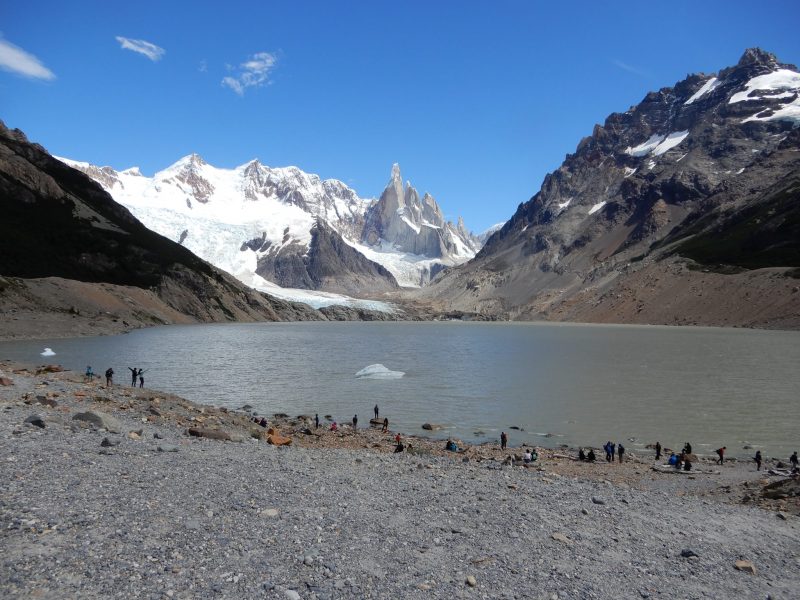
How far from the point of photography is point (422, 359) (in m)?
85.6

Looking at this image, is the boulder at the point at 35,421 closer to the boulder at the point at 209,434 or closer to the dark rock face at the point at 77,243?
the boulder at the point at 209,434

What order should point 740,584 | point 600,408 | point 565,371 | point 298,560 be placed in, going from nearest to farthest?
point 298,560 < point 740,584 < point 600,408 < point 565,371

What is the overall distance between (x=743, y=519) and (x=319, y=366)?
59.4m

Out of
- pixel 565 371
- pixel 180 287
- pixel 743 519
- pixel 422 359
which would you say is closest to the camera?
pixel 743 519

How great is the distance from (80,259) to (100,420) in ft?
480

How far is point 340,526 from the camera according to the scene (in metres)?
14.1

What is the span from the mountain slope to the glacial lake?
25.9m

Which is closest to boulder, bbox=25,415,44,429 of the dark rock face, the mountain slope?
the mountain slope

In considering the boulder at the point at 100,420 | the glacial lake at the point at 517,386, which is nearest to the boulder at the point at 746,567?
the glacial lake at the point at 517,386

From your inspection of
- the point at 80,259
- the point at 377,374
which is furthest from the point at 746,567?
the point at 80,259

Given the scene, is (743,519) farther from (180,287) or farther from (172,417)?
(180,287)

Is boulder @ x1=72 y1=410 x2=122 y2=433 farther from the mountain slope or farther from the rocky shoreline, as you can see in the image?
the mountain slope

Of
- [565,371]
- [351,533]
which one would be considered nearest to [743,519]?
[351,533]

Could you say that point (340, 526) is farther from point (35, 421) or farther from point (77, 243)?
point (77, 243)
